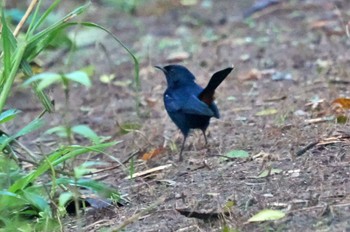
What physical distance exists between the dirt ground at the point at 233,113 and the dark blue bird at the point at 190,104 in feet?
0.50

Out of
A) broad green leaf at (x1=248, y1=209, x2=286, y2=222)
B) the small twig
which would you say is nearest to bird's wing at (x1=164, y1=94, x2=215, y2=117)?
the small twig

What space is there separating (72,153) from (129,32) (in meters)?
4.62

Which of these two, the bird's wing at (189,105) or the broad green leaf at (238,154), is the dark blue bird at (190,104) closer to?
the bird's wing at (189,105)

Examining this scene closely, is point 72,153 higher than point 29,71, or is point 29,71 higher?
point 29,71

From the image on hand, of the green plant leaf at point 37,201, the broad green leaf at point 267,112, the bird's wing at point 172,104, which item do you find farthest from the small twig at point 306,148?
the green plant leaf at point 37,201

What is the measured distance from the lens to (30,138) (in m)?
5.80

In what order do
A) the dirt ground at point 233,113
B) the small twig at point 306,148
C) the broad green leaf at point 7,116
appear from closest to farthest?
the dirt ground at point 233,113, the broad green leaf at point 7,116, the small twig at point 306,148

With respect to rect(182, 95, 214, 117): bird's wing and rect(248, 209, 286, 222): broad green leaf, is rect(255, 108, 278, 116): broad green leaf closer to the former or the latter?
rect(182, 95, 214, 117): bird's wing

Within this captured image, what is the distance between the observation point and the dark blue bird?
4723 mm

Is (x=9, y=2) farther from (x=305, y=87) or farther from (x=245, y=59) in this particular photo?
(x=305, y=87)

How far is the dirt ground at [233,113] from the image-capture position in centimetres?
363

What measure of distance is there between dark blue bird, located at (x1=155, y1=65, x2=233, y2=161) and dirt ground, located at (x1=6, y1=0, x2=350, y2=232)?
0.15 metres

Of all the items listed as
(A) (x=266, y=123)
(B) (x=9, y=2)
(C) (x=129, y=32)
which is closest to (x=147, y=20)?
(C) (x=129, y=32)

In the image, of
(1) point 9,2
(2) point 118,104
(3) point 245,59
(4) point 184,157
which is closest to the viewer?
(4) point 184,157
